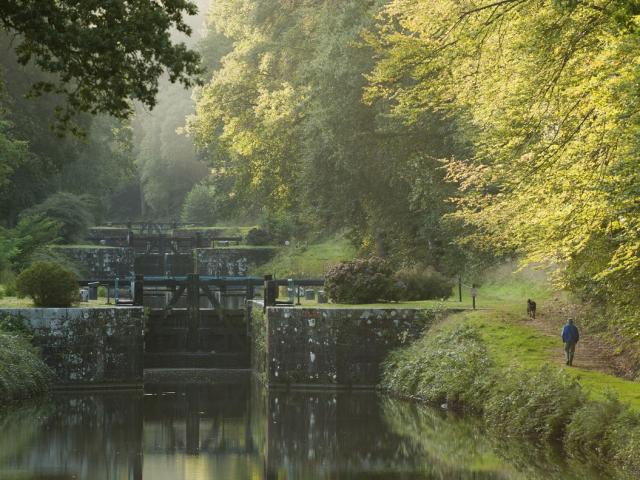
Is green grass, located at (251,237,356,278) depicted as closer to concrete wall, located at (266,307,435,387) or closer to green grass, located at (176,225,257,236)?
green grass, located at (176,225,257,236)

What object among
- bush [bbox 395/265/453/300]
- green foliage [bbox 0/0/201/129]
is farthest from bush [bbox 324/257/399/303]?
green foliage [bbox 0/0/201/129]

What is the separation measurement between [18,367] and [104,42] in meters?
14.3

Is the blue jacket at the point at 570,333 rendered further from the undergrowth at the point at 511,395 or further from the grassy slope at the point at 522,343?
the undergrowth at the point at 511,395

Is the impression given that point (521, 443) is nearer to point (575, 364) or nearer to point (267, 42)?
point (575, 364)

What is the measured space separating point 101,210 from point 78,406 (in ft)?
159

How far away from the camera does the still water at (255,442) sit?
18.3 metres

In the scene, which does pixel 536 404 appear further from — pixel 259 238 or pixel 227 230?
pixel 227 230

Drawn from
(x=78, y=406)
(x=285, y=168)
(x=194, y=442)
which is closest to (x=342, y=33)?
(x=285, y=168)

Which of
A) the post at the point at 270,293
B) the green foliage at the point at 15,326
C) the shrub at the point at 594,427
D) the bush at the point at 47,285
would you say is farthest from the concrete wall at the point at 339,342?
the shrub at the point at 594,427

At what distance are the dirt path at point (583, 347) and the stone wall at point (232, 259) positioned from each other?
101 ft

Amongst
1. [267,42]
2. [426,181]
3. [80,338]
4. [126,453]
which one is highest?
[267,42]

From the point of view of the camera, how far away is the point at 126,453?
20.3 m

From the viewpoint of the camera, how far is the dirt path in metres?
24.7

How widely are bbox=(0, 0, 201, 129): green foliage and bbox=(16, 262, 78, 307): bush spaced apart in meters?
14.9
